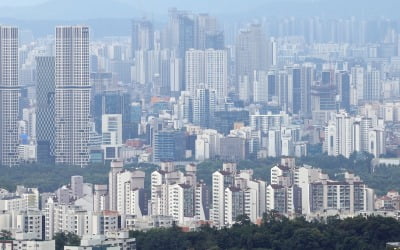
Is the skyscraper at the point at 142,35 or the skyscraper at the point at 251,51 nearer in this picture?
the skyscraper at the point at 251,51

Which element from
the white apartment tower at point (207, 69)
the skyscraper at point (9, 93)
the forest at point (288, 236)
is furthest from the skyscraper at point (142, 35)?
the forest at point (288, 236)

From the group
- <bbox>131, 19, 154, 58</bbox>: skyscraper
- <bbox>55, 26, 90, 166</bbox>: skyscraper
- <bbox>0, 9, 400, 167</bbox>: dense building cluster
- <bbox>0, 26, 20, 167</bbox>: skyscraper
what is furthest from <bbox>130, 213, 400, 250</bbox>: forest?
<bbox>131, 19, 154, 58</bbox>: skyscraper

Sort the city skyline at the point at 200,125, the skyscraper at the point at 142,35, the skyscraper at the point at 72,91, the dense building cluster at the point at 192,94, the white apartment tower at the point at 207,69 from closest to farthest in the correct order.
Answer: the city skyline at the point at 200,125 → the dense building cluster at the point at 192,94 → the skyscraper at the point at 72,91 → the white apartment tower at the point at 207,69 → the skyscraper at the point at 142,35

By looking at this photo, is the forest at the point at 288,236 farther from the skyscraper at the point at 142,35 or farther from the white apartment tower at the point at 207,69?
the skyscraper at the point at 142,35

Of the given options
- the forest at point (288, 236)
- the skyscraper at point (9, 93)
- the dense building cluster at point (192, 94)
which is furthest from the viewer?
the dense building cluster at point (192, 94)

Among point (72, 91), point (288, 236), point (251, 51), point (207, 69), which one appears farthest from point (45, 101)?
point (288, 236)

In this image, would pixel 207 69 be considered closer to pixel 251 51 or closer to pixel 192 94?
pixel 251 51

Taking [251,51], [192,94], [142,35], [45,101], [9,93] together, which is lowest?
[192,94]
